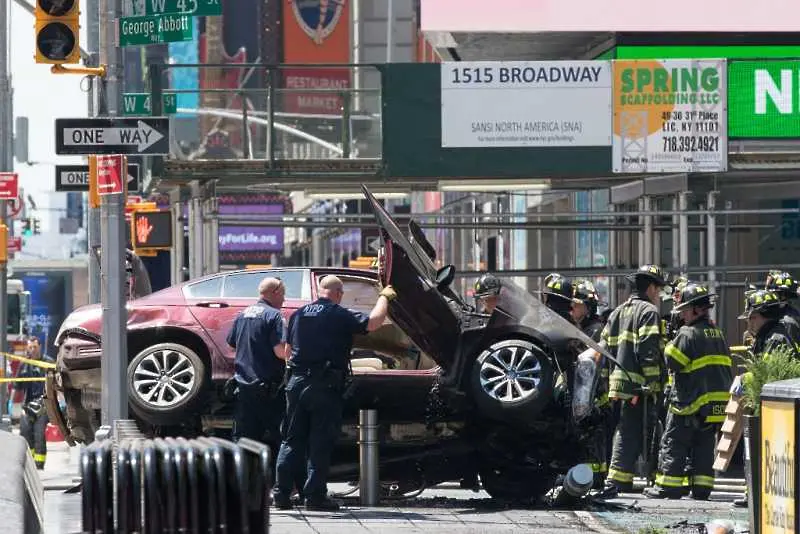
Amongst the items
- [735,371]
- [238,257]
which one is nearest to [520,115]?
[735,371]

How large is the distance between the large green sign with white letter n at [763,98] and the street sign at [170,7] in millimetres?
6361

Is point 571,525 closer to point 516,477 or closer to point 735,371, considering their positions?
point 516,477

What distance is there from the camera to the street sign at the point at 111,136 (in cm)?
1334

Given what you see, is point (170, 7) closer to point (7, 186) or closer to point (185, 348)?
point (185, 348)

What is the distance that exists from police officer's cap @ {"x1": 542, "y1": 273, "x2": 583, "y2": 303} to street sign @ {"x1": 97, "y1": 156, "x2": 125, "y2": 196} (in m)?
3.80

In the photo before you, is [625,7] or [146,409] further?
[625,7]

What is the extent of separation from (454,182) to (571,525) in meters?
7.47

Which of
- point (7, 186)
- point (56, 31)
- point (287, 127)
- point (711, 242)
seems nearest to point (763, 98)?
point (711, 242)

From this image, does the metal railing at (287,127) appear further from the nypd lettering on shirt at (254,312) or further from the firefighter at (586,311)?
the nypd lettering on shirt at (254,312)

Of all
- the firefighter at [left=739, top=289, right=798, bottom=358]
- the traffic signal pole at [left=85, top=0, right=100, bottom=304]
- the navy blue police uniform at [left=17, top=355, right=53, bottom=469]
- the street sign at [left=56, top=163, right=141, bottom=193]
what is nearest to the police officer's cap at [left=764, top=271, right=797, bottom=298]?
the firefighter at [left=739, top=289, right=798, bottom=358]

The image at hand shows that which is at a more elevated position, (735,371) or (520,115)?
(520,115)

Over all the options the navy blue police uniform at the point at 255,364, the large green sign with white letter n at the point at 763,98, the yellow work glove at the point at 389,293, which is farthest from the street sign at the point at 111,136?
the large green sign with white letter n at the point at 763,98

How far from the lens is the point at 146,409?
531 inches

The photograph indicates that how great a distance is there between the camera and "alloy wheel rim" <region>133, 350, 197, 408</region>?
44.2 feet
